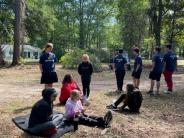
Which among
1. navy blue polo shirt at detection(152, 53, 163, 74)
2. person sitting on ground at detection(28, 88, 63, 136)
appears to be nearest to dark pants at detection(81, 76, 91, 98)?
navy blue polo shirt at detection(152, 53, 163, 74)

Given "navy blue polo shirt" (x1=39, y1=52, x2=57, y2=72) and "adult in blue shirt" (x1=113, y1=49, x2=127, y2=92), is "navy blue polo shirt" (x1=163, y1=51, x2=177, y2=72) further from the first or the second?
"navy blue polo shirt" (x1=39, y1=52, x2=57, y2=72)

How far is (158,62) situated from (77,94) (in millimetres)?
6729

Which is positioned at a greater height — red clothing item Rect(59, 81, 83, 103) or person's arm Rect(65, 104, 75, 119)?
red clothing item Rect(59, 81, 83, 103)

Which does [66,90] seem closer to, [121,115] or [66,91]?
[66,91]

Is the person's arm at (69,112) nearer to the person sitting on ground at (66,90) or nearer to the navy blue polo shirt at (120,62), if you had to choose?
the person sitting on ground at (66,90)

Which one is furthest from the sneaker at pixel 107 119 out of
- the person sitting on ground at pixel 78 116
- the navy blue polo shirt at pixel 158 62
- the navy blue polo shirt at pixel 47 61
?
the navy blue polo shirt at pixel 158 62

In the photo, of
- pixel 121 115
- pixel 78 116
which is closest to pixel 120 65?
pixel 121 115

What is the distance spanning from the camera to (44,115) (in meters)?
10.3

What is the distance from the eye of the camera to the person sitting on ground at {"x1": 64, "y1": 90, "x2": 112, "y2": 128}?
37.5 feet

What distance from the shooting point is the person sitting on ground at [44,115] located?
1022 centimetres

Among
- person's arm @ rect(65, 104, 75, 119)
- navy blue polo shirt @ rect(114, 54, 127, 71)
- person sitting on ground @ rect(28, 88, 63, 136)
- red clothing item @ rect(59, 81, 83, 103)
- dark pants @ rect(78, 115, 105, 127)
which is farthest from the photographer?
navy blue polo shirt @ rect(114, 54, 127, 71)

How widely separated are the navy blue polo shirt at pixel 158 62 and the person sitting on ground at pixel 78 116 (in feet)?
20.6

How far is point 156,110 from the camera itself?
1478 cm

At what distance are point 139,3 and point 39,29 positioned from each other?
15.6 metres
